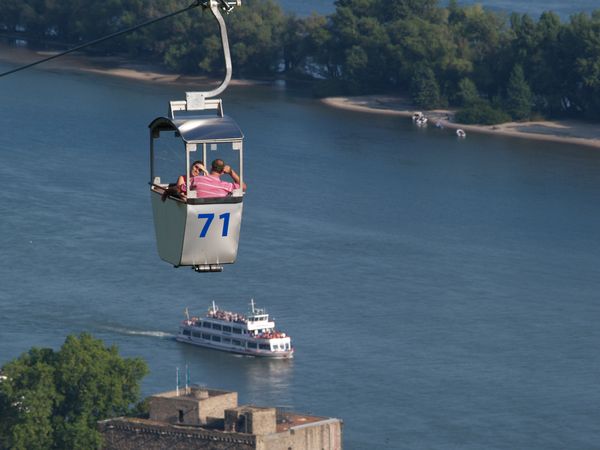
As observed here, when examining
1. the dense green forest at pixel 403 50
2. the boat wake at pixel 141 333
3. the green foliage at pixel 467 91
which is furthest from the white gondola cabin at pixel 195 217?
the green foliage at pixel 467 91

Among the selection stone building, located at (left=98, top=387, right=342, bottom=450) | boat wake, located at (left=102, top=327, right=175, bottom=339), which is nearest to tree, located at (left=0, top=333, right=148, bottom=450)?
stone building, located at (left=98, top=387, right=342, bottom=450)

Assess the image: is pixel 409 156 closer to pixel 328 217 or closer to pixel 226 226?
pixel 328 217

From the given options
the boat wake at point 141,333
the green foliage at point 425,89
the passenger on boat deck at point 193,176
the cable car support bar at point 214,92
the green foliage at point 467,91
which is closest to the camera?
the cable car support bar at point 214,92

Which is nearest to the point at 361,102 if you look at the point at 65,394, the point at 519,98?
the point at 519,98

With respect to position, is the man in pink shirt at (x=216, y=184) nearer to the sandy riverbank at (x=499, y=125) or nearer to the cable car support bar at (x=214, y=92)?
the cable car support bar at (x=214, y=92)

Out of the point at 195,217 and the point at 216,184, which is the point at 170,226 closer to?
the point at 195,217

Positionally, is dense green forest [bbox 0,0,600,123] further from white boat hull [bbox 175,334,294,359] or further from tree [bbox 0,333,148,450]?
tree [bbox 0,333,148,450]
